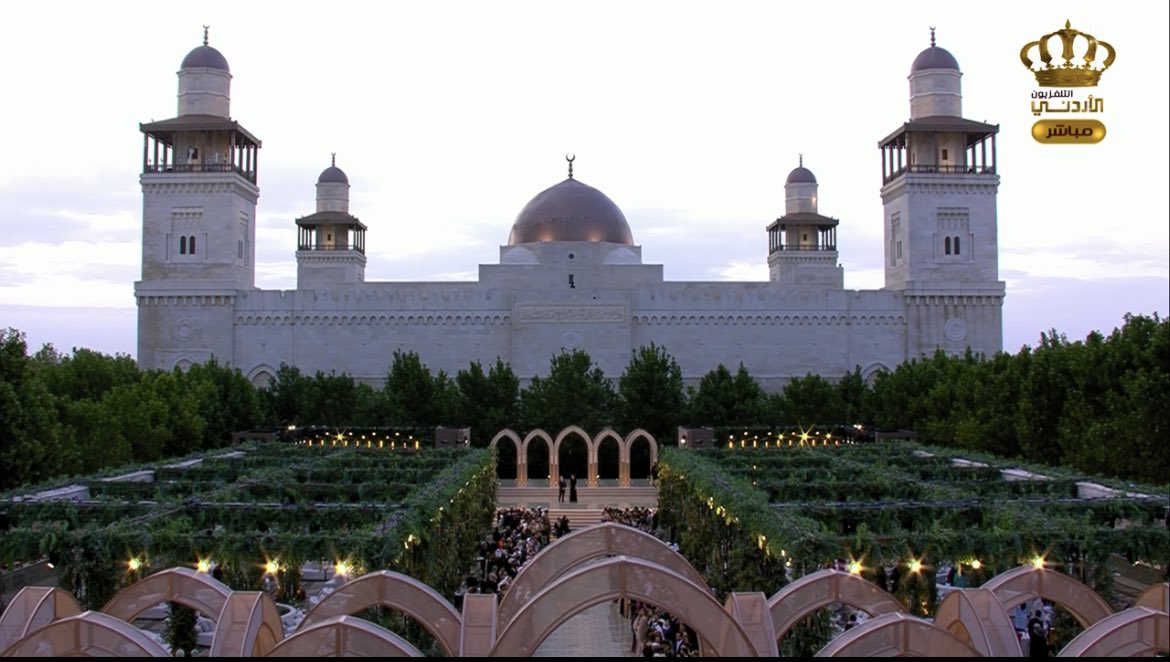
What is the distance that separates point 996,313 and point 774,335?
11.1 meters

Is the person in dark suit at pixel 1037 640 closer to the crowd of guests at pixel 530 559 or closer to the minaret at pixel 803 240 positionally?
the crowd of guests at pixel 530 559

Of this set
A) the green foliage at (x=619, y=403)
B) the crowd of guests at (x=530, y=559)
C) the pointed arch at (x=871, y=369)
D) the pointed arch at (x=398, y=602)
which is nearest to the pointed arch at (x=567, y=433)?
the green foliage at (x=619, y=403)

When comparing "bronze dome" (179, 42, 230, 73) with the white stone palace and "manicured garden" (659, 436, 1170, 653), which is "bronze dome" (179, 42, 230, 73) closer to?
the white stone palace

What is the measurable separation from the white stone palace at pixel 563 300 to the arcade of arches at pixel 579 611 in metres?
41.0

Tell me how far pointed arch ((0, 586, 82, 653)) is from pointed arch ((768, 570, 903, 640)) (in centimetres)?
785

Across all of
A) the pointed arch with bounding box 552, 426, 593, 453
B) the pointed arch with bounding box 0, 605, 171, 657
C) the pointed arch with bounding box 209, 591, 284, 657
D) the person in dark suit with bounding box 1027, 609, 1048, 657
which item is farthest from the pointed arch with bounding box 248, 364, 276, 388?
the pointed arch with bounding box 0, 605, 171, 657

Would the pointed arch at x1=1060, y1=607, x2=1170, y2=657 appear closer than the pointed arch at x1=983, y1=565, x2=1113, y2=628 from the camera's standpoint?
Yes

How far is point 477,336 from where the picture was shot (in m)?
55.7

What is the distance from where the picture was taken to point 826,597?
13.4 metres

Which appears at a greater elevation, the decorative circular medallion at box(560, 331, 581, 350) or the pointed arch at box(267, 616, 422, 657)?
the decorative circular medallion at box(560, 331, 581, 350)

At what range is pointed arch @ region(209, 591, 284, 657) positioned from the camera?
11.7 meters

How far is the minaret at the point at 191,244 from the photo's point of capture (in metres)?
55.5

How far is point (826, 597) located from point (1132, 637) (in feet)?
11.3

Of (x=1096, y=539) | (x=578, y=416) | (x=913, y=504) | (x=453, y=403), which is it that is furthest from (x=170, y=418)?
(x=1096, y=539)
